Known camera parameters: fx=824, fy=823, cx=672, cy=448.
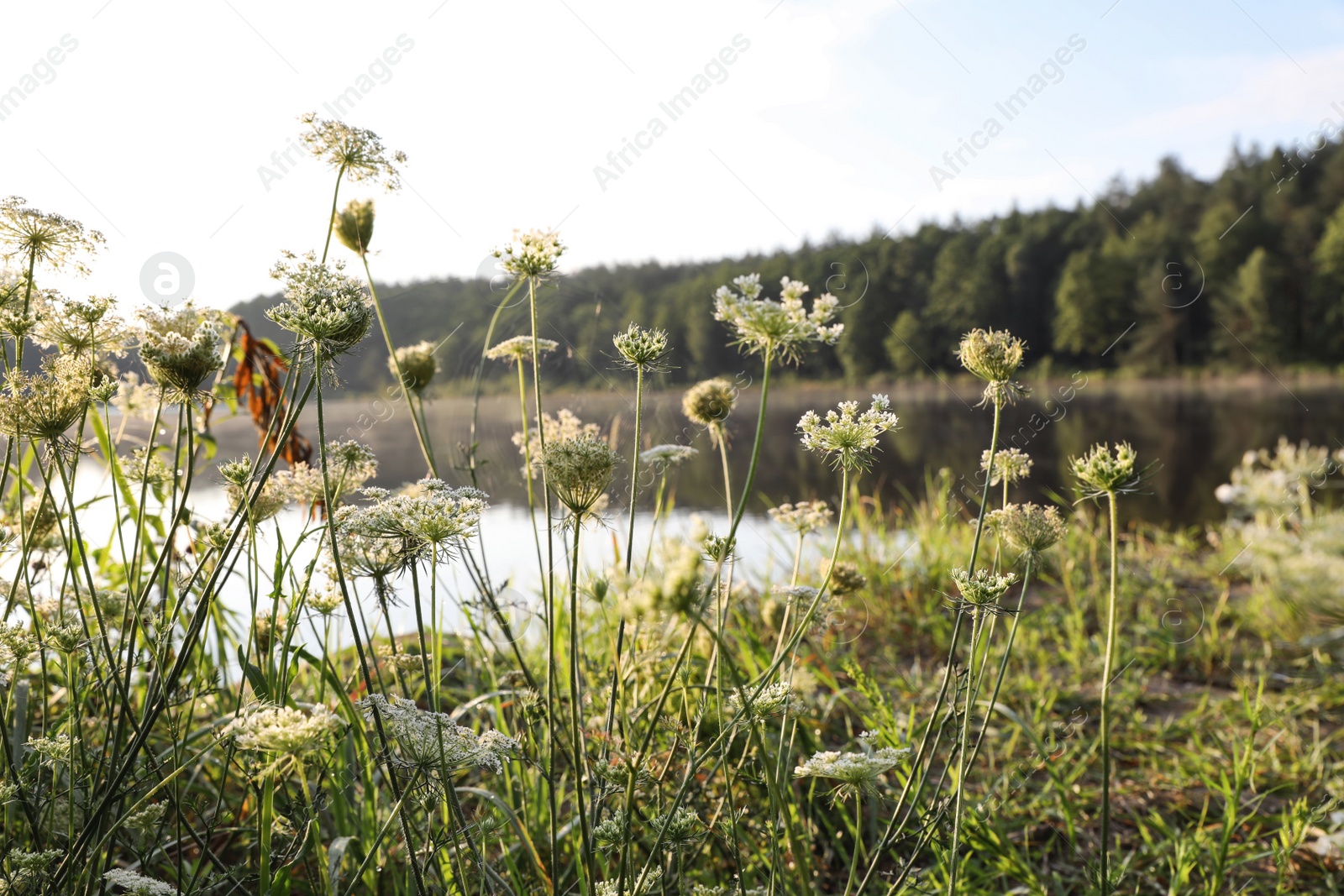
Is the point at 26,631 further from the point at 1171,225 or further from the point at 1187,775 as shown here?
the point at 1171,225

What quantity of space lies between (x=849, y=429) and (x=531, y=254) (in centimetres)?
61

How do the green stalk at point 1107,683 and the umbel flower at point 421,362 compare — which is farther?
the umbel flower at point 421,362


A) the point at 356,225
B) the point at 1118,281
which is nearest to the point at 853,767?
the point at 356,225

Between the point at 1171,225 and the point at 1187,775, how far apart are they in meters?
44.4

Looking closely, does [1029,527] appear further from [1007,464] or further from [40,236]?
[40,236]

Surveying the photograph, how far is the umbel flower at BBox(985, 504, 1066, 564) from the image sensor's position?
4.58 feet

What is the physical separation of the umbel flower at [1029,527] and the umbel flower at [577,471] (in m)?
0.66

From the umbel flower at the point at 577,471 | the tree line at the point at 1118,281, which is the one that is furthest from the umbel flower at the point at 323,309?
the tree line at the point at 1118,281

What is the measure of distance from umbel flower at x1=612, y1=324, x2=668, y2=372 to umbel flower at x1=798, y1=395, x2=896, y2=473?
246 millimetres

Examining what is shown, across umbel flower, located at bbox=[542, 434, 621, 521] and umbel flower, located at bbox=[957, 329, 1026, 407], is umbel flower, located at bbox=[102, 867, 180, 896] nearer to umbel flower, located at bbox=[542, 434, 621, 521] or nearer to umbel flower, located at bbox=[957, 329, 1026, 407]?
umbel flower, located at bbox=[542, 434, 621, 521]

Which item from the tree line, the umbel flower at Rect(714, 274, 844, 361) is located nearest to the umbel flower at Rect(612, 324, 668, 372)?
the umbel flower at Rect(714, 274, 844, 361)

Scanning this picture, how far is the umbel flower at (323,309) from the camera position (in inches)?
41.8

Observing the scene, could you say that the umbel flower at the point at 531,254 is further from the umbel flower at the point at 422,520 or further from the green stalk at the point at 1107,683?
the green stalk at the point at 1107,683

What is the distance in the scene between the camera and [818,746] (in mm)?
2432
